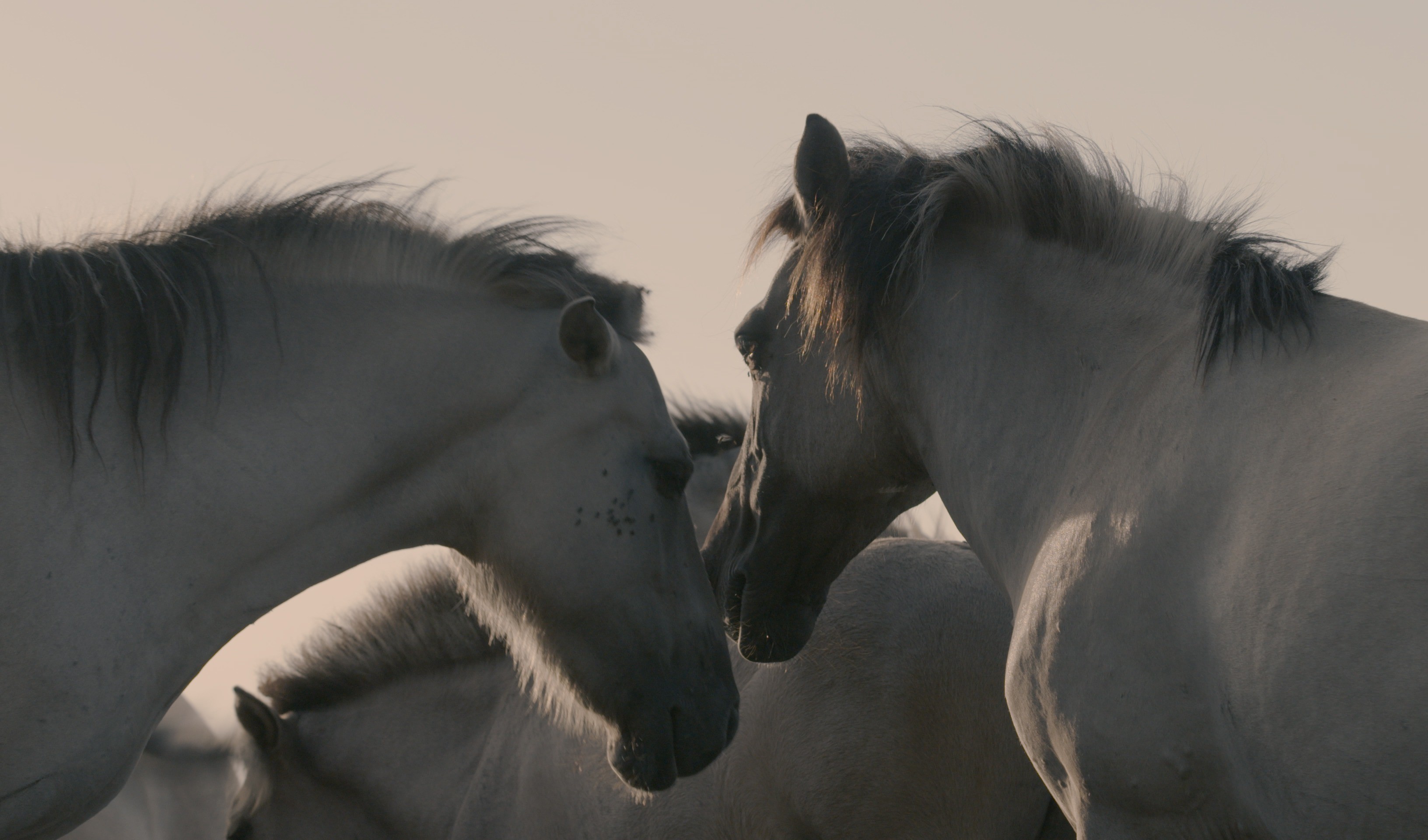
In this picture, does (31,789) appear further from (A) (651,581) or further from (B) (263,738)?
(B) (263,738)

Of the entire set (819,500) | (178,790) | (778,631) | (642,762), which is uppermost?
(819,500)

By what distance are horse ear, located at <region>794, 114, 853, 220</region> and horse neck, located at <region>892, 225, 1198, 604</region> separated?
1.20 feet

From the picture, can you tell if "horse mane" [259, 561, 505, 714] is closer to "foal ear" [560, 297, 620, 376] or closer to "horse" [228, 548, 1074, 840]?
"horse" [228, 548, 1074, 840]

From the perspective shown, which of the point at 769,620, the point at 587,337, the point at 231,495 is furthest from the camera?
the point at 769,620

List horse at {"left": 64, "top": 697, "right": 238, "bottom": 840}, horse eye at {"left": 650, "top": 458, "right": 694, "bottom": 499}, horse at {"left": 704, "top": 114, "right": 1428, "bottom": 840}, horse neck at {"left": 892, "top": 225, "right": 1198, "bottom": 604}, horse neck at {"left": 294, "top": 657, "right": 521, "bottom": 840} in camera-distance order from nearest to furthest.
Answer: horse at {"left": 704, "top": 114, "right": 1428, "bottom": 840} < horse neck at {"left": 892, "top": 225, "right": 1198, "bottom": 604} < horse eye at {"left": 650, "top": 458, "right": 694, "bottom": 499} < horse neck at {"left": 294, "top": 657, "right": 521, "bottom": 840} < horse at {"left": 64, "top": 697, "right": 238, "bottom": 840}

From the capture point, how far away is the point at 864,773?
167 inches

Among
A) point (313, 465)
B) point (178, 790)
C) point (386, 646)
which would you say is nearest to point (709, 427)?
point (386, 646)

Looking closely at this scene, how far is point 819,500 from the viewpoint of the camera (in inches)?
159

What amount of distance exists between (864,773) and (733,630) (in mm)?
689

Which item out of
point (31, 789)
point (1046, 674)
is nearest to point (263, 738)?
point (31, 789)

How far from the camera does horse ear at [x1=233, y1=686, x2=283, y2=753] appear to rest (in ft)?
17.9

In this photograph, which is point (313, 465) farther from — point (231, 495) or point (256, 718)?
point (256, 718)

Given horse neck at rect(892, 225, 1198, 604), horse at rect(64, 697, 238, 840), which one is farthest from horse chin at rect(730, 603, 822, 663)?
horse at rect(64, 697, 238, 840)

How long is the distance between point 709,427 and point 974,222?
2.75 meters
